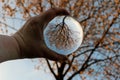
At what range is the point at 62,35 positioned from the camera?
6.68 feet

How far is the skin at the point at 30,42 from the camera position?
1.72m

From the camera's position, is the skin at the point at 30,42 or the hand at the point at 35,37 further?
the hand at the point at 35,37

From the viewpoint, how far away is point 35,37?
6.36 feet

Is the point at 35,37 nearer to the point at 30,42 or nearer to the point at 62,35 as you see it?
the point at 30,42

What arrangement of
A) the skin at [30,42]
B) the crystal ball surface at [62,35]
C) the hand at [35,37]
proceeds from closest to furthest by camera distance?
1. the skin at [30,42]
2. the hand at [35,37]
3. the crystal ball surface at [62,35]

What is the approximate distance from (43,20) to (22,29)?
159 millimetres

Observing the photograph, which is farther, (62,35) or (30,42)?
(62,35)

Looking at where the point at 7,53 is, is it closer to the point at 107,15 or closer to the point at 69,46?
the point at 69,46

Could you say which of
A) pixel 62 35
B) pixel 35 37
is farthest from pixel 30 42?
pixel 62 35

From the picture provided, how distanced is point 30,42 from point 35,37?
0.19 ft

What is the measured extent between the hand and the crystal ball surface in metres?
0.04

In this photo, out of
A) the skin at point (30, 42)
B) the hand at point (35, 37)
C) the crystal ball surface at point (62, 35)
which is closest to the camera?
the skin at point (30, 42)

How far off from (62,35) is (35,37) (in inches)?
8.1

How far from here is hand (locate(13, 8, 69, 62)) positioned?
6.11 ft
